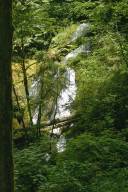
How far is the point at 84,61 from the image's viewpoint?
12.7m

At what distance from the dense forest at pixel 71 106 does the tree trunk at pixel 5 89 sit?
1.43 m

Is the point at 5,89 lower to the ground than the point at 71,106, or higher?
higher

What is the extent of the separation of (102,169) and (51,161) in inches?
73.5

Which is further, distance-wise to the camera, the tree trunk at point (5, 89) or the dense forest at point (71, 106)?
the dense forest at point (71, 106)

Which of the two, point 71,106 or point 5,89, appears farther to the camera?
point 71,106

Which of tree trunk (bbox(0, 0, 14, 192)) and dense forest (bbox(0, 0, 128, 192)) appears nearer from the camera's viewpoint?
tree trunk (bbox(0, 0, 14, 192))

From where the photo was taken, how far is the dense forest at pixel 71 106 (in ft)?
22.1

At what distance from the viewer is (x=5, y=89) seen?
4.84 m

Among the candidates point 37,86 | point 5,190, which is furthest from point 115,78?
point 5,190

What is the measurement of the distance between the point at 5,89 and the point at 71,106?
716cm

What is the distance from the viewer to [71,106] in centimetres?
1194

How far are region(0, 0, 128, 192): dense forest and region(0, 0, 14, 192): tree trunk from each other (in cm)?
143

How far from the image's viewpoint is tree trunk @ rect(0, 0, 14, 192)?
4.83 metres

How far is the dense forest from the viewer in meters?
6.75
